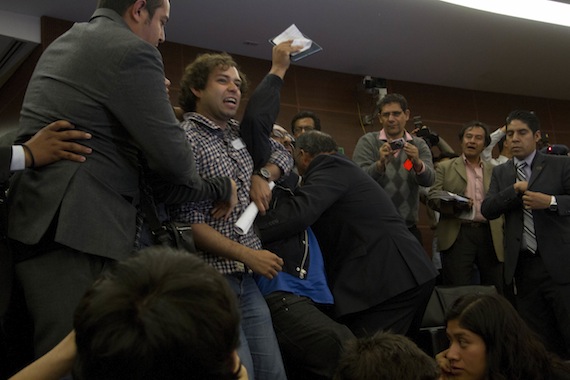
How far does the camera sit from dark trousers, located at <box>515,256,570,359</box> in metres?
3.38

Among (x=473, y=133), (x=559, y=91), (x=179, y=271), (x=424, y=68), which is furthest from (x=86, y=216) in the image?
(x=559, y=91)

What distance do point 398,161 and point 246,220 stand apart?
6.80 ft

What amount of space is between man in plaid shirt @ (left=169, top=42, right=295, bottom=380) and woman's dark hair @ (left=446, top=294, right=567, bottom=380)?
2.10 feet

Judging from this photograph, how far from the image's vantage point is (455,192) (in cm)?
416

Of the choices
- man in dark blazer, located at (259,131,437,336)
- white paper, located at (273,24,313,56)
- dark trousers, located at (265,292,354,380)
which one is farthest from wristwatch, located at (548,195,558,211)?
white paper, located at (273,24,313,56)

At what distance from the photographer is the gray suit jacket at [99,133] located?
58.0 inches

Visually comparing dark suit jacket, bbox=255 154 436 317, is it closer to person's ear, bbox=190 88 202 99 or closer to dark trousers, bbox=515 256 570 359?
person's ear, bbox=190 88 202 99

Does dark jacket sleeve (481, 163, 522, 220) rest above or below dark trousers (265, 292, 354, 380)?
above

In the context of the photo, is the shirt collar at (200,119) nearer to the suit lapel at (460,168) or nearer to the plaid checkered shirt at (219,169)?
the plaid checkered shirt at (219,169)

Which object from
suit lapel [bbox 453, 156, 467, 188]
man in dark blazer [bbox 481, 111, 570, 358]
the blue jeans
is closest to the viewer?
the blue jeans

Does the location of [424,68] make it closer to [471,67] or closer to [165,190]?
[471,67]

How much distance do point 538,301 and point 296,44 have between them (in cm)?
212

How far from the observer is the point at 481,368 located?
1976mm

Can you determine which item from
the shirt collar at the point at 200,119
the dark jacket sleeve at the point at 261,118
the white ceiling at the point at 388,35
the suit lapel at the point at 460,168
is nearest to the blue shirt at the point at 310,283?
the dark jacket sleeve at the point at 261,118
